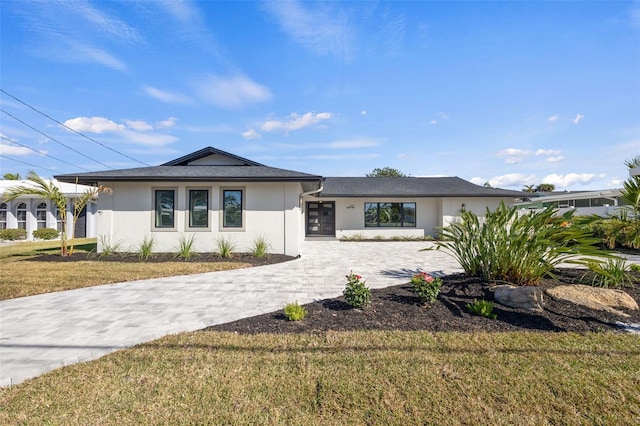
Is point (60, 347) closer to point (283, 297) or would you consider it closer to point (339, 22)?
point (283, 297)

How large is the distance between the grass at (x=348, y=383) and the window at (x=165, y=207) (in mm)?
7948

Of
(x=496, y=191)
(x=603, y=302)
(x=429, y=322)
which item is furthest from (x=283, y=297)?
(x=496, y=191)

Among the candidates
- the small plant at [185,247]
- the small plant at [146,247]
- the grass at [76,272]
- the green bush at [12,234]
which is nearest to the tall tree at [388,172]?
the small plant at [185,247]

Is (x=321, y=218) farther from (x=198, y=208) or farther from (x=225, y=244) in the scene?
(x=198, y=208)

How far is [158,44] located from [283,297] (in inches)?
434

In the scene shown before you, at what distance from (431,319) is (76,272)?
8.71m

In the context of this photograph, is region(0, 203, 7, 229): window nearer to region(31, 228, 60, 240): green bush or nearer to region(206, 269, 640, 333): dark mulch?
region(31, 228, 60, 240): green bush

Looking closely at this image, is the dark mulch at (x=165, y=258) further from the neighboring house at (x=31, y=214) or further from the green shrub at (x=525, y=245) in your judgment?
the neighboring house at (x=31, y=214)

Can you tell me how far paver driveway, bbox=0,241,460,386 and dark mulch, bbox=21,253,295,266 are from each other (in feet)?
3.86

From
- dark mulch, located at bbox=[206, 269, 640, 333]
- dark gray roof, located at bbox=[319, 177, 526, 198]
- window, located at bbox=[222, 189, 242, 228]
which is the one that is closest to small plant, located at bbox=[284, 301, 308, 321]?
dark mulch, located at bbox=[206, 269, 640, 333]

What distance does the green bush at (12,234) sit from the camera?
16.8 metres

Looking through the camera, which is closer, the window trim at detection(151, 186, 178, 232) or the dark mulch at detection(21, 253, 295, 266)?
the dark mulch at detection(21, 253, 295, 266)

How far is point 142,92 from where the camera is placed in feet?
46.2

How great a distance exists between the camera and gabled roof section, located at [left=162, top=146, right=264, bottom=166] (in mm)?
12375
